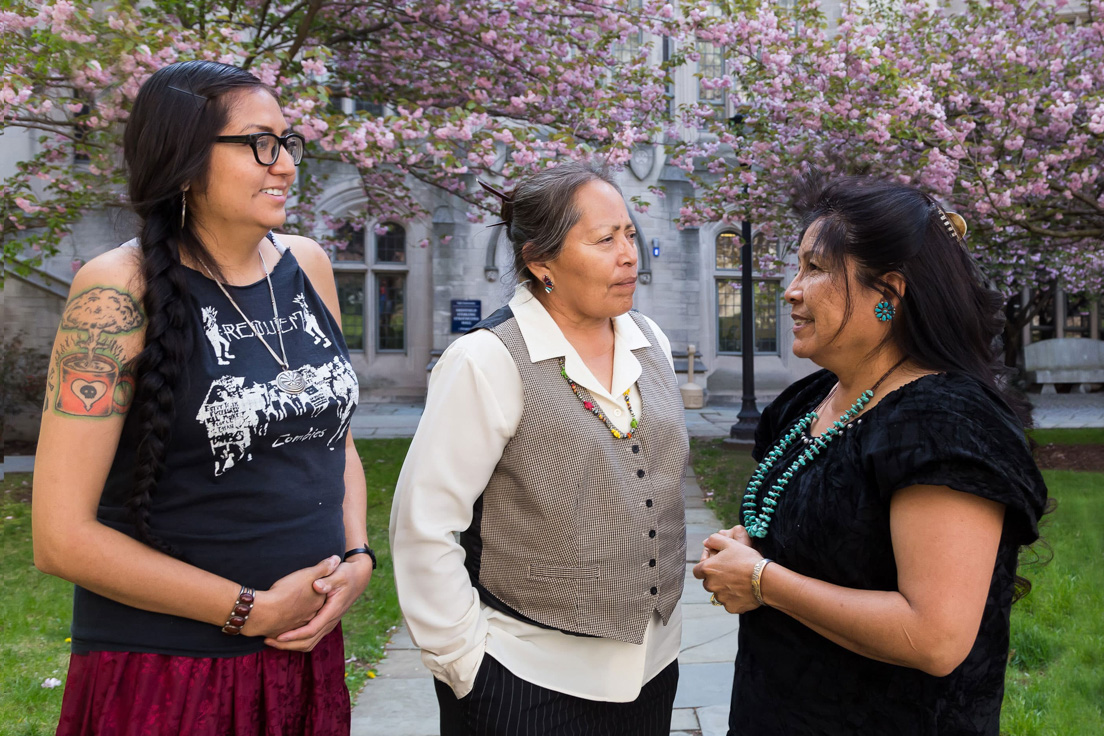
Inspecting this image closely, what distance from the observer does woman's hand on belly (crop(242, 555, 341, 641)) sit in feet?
5.81

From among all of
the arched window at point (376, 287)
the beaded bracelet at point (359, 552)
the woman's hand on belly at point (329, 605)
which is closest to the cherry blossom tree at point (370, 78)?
the beaded bracelet at point (359, 552)

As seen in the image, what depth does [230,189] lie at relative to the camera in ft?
6.14

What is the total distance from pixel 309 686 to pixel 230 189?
1.17 metres

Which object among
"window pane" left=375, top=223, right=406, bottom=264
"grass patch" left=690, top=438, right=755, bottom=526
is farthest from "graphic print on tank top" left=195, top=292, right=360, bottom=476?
"window pane" left=375, top=223, right=406, bottom=264

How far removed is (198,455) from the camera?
1739 millimetres

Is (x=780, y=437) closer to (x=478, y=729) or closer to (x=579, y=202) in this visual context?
(x=579, y=202)

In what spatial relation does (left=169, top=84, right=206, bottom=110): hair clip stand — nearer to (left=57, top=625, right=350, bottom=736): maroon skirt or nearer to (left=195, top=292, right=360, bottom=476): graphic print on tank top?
(left=195, top=292, right=360, bottom=476): graphic print on tank top

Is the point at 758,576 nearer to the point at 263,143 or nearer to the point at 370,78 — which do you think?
the point at 263,143

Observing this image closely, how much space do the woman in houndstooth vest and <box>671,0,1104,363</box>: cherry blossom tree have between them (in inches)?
247

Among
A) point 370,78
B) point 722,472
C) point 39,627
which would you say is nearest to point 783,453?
point 39,627

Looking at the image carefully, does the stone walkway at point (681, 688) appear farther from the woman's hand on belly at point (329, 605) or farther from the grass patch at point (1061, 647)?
the woman's hand on belly at point (329, 605)

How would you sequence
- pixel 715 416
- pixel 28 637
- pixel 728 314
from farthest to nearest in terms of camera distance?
pixel 728 314, pixel 715 416, pixel 28 637

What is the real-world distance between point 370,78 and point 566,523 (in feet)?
28.6

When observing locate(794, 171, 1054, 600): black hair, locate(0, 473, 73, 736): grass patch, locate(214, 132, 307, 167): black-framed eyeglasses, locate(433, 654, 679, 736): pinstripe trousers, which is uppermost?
locate(214, 132, 307, 167): black-framed eyeglasses
